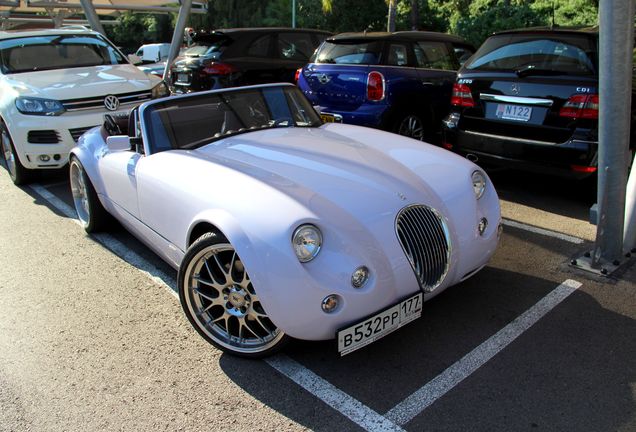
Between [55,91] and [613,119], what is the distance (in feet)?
19.2

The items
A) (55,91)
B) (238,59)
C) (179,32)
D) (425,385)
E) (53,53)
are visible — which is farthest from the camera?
(179,32)

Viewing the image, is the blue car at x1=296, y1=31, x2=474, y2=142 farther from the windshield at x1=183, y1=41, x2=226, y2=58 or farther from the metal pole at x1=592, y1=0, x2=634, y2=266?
the metal pole at x1=592, y1=0, x2=634, y2=266

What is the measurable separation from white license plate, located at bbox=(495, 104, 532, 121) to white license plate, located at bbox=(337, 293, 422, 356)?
309 cm

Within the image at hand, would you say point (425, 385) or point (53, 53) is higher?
point (53, 53)

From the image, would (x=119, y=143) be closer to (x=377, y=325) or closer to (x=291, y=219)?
(x=291, y=219)

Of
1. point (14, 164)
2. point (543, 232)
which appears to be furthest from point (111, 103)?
point (543, 232)

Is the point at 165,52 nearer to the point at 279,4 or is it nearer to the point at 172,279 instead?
the point at 279,4

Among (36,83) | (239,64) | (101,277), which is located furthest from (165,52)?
(101,277)

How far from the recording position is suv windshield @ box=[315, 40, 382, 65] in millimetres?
6867

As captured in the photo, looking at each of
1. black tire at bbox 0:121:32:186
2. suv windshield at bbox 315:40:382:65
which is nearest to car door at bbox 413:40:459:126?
suv windshield at bbox 315:40:382:65

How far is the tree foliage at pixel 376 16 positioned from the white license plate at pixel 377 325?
12.6m

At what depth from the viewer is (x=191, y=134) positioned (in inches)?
156

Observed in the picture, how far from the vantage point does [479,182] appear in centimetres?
355

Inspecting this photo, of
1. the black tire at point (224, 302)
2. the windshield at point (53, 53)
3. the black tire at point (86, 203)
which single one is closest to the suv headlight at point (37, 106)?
the windshield at point (53, 53)
